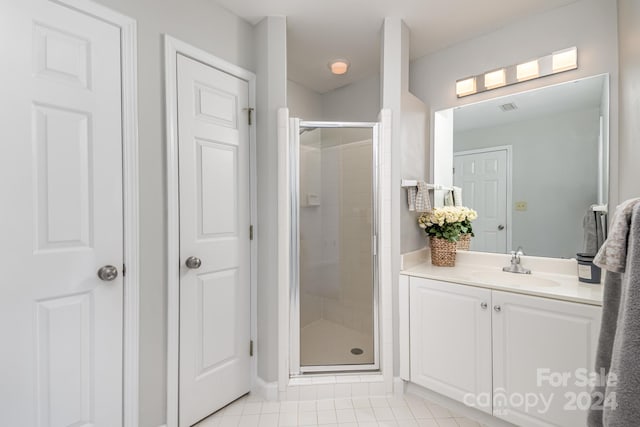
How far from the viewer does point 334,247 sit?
88.4 inches

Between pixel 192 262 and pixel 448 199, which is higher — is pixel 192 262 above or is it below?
below

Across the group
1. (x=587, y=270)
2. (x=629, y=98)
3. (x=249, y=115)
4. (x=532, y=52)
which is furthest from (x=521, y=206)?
(x=249, y=115)

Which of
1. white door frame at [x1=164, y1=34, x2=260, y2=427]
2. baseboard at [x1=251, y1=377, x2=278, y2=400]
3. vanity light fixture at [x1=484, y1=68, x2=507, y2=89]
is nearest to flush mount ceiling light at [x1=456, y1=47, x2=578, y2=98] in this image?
vanity light fixture at [x1=484, y1=68, x2=507, y2=89]

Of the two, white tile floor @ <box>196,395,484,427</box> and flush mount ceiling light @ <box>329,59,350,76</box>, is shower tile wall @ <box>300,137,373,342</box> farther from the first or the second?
flush mount ceiling light @ <box>329,59,350,76</box>

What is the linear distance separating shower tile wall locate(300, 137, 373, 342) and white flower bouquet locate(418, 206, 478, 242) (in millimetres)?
439

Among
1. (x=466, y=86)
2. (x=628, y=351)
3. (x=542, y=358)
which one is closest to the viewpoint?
(x=628, y=351)

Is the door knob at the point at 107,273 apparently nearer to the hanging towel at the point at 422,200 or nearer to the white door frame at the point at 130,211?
the white door frame at the point at 130,211

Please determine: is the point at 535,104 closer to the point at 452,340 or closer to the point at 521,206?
the point at 521,206

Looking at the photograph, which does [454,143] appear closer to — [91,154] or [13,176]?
[91,154]

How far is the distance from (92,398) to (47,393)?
0.18 metres

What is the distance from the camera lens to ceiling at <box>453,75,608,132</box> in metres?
1.70

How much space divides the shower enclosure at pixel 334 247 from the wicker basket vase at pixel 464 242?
2.28 feet

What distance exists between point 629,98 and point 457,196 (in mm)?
1019

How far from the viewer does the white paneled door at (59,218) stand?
3.56ft
